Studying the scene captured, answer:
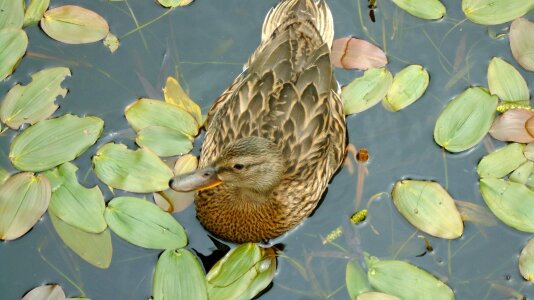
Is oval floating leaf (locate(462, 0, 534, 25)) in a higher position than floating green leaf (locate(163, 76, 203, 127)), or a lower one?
higher

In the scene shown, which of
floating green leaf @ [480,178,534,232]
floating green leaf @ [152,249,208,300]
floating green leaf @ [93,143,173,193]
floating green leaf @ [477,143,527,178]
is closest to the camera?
floating green leaf @ [152,249,208,300]

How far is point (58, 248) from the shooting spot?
438 centimetres

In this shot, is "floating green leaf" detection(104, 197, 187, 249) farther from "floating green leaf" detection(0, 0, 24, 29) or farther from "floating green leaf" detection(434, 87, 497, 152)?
"floating green leaf" detection(434, 87, 497, 152)

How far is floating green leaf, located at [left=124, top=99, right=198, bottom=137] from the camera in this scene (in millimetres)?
4602

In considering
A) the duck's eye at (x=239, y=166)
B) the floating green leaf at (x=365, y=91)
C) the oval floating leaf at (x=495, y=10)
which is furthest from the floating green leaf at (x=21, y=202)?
the oval floating leaf at (x=495, y=10)

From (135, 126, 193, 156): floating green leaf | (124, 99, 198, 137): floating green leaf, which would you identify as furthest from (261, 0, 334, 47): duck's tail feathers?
(135, 126, 193, 156): floating green leaf

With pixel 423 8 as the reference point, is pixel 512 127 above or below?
below

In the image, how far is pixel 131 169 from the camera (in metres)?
4.46

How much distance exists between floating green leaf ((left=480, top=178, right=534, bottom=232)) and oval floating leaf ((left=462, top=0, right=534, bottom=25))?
97 centimetres

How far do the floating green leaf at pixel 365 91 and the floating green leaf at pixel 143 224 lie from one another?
3.72 feet

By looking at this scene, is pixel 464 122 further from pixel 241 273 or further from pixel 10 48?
pixel 10 48

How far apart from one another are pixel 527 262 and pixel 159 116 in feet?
6.47

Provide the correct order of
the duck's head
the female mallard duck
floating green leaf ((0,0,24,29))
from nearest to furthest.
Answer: the duck's head → the female mallard duck → floating green leaf ((0,0,24,29))

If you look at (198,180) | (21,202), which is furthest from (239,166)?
(21,202)
